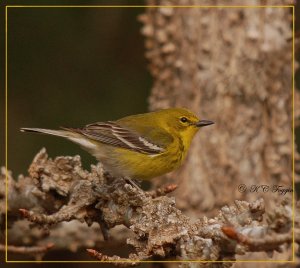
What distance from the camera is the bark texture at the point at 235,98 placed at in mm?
4988

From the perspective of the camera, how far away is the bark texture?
499cm

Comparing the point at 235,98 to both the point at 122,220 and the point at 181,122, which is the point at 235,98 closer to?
the point at 181,122

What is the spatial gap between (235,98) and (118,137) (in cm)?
131

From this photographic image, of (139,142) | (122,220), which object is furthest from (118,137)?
(122,220)

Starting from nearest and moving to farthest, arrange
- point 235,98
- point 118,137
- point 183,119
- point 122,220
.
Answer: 1. point 122,220
2. point 118,137
3. point 183,119
4. point 235,98

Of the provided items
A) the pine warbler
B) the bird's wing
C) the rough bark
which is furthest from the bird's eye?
the rough bark

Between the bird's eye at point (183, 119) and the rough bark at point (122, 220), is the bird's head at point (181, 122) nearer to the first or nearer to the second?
the bird's eye at point (183, 119)

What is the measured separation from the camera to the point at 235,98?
5.01m

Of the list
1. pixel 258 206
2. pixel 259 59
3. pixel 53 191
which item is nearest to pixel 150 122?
pixel 53 191

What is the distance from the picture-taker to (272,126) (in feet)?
16.7

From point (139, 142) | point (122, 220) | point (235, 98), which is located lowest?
point (122, 220)

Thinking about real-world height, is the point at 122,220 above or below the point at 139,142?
below

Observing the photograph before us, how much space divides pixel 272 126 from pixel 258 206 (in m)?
2.42

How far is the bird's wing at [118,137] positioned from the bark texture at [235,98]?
3.75 feet
